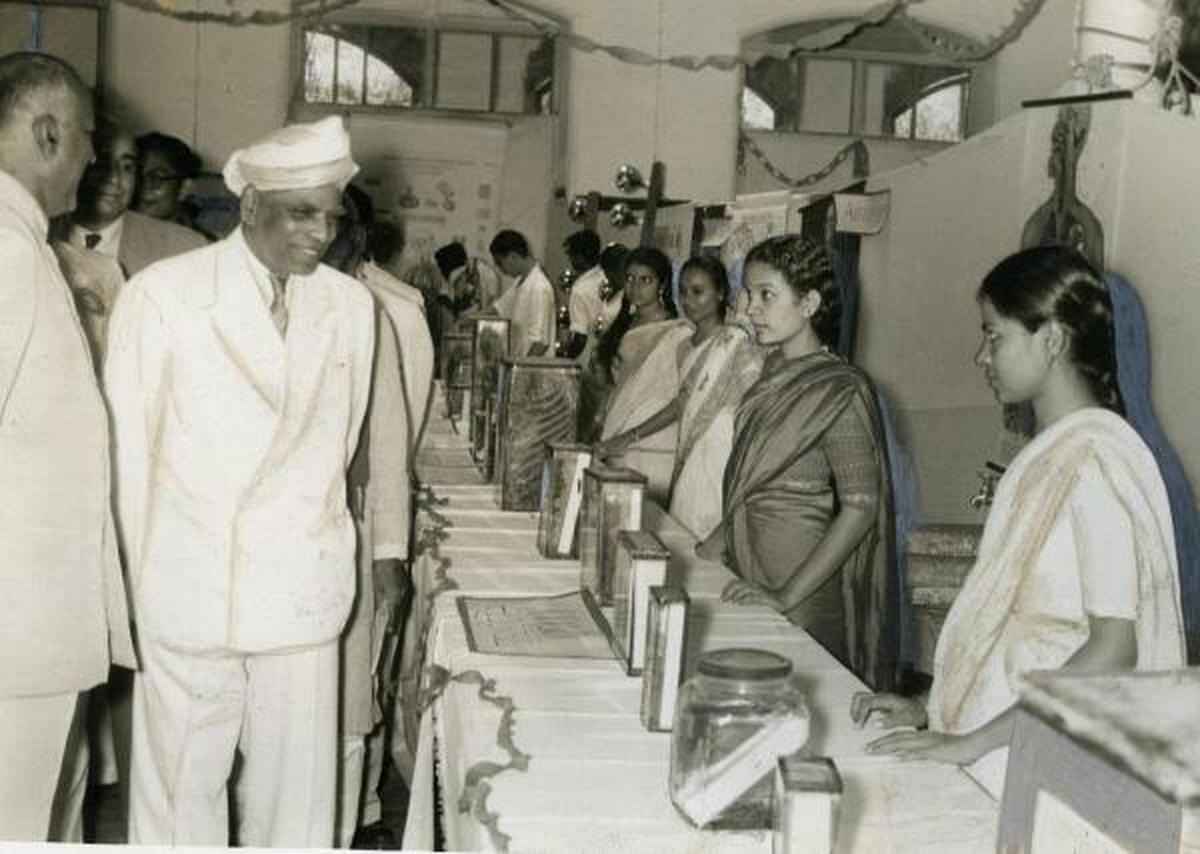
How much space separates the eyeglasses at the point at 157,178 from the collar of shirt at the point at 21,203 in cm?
164

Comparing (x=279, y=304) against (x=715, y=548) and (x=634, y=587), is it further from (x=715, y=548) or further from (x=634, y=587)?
(x=715, y=548)

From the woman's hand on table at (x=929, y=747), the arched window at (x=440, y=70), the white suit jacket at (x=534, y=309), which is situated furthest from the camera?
the arched window at (x=440, y=70)

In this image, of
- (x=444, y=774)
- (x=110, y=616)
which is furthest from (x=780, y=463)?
(x=110, y=616)

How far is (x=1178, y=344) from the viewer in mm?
2783

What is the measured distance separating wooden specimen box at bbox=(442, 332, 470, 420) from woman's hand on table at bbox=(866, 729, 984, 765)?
8.77 feet

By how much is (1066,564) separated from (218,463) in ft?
3.06

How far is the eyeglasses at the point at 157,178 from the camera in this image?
3174 mm

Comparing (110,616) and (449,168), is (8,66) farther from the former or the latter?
(449,168)

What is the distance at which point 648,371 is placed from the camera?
395cm

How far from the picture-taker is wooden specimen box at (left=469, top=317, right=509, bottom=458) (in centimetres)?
295

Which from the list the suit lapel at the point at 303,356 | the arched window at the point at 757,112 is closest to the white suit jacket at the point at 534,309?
the arched window at the point at 757,112

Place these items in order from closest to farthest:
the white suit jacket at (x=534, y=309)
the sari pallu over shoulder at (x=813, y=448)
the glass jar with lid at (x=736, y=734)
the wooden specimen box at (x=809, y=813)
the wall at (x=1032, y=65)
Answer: the wooden specimen box at (x=809, y=813)
the glass jar with lid at (x=736, y=734)
the sari pallu over shoulder at (x=813, y=448)
the wall at (x=1032, y=65)
the white suit jacket at (x=534, y=309)

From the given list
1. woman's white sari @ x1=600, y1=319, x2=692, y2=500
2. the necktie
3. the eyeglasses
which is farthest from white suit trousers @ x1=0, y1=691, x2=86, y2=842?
woman's white sari @ x1=600, y1=319, x2=692, y2=500

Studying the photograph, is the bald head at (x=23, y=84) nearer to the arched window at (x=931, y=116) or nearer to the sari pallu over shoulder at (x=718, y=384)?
the sari pallu over shoulder at (x=718, y=384)
